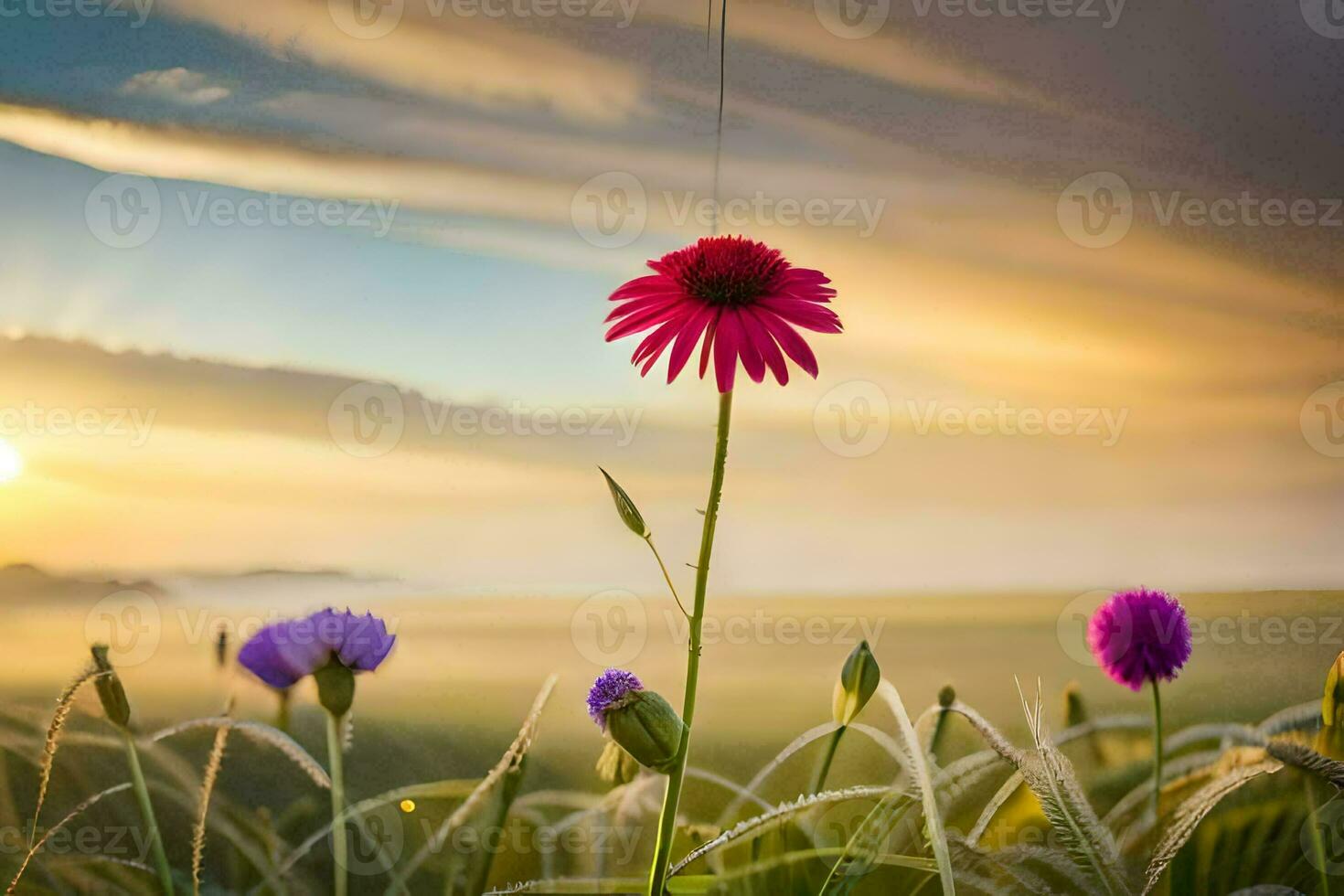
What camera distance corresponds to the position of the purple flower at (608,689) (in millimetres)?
599

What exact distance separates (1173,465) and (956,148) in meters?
0.35

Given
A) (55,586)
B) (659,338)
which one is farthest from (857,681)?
(55,586)

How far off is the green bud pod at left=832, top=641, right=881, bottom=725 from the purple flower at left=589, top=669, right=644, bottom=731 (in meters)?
0.15

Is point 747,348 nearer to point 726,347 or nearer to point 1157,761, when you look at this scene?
point 726,347

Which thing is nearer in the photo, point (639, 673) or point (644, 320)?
point (644, 320)

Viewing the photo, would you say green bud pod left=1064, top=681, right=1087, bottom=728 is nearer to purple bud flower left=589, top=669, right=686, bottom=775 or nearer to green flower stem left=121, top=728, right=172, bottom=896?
purple bud flower left=589, top=669, right=686, bottom=775

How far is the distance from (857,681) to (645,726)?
0.17m

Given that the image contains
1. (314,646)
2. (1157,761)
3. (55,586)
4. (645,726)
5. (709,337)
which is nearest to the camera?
(645,726)

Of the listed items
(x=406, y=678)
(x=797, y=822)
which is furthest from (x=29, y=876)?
(x=797, y=822)

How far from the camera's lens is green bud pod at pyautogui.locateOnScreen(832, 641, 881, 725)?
68 centimetres

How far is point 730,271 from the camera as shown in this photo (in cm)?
66

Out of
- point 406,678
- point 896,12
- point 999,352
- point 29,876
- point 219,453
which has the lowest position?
point 29,876

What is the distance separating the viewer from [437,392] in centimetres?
97

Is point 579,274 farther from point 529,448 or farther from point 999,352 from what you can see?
point 999,352
